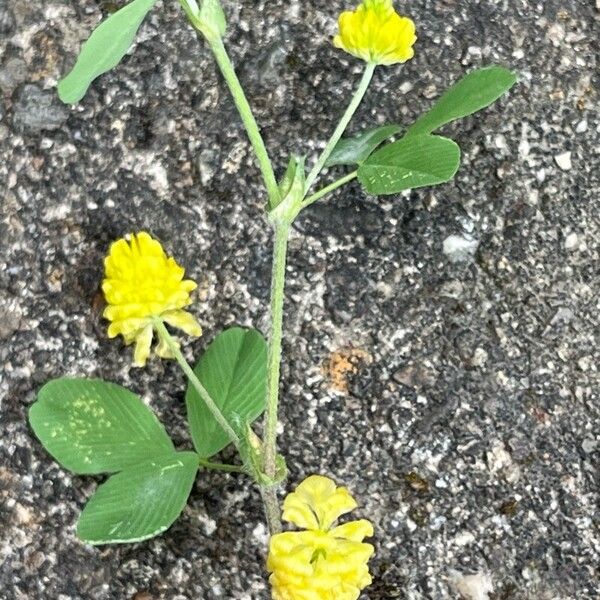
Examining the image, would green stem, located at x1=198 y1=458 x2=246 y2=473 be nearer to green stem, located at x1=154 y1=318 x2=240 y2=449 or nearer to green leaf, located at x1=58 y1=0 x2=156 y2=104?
green stem, located at x1=154 y1=318 x2=240 y2=449

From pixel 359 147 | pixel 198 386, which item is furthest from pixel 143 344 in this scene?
pixel 359 147

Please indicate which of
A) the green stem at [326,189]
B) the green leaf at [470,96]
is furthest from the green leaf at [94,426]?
the green leaf at [470,96]

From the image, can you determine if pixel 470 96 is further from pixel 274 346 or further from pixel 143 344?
pixel 143 344

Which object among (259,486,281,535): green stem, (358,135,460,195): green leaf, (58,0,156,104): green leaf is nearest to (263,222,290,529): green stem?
(259,486,281,535): green stem

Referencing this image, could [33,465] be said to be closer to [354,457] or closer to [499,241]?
[354,457]

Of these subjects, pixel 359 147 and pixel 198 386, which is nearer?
pixel 198 386

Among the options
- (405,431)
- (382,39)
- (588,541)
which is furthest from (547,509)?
(382,39)
